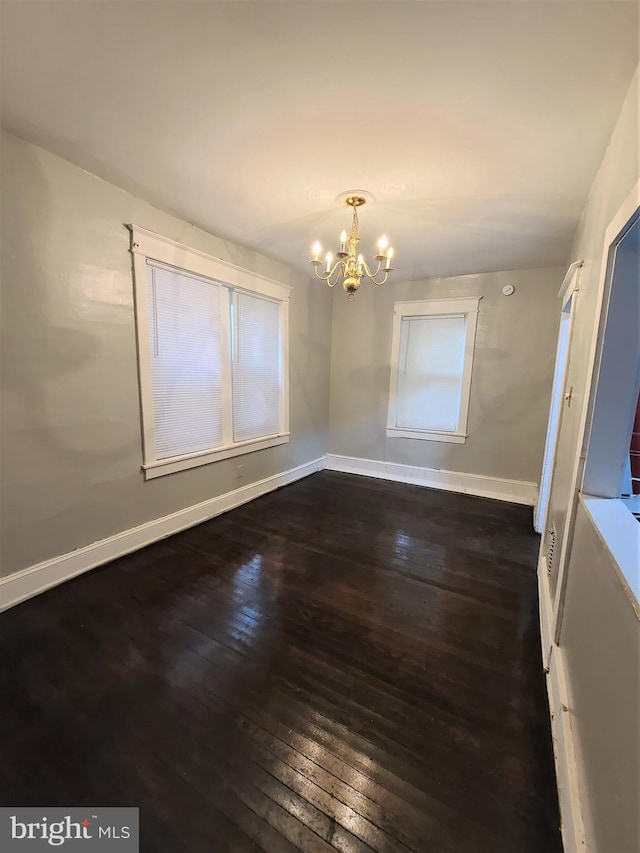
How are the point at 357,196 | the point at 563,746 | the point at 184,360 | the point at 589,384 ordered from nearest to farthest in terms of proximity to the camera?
the point at 563,746, the point at 589,384, the point at 357,196, the point at 184,360

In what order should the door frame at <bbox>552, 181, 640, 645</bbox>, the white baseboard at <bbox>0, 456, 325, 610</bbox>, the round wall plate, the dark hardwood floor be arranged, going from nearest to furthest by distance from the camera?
the dark hardwood floor
the door frame at <bbox>552, 181, 640, 645</bbox>
the white baseboard at <bbox>0, 456, 325, 610</bbox>
the round wall plate

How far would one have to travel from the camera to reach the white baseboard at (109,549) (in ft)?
6.72

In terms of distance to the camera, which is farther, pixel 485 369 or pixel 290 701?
pixel 485 369

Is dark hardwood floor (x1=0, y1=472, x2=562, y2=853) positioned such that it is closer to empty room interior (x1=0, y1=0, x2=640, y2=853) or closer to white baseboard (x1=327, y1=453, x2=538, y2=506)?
empty room interior (x1=0, y1=0, x2=640, y2=853)

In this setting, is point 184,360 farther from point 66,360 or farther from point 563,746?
point 563,746

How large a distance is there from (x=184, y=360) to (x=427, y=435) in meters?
2.97

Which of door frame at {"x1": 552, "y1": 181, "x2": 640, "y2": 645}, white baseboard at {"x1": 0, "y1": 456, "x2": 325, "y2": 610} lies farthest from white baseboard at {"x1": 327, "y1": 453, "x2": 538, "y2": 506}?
door frame at {"x1": 552, "y1": 181, "x2": 640, "y2": 645}

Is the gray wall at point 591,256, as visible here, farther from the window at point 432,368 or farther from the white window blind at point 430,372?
the white window blind at point 430,372

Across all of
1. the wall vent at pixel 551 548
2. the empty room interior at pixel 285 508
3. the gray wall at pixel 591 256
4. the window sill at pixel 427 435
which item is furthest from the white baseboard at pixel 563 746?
the window sill at pixel 427 435

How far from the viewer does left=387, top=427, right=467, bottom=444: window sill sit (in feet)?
13.7

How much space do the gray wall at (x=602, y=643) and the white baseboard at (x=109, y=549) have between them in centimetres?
272

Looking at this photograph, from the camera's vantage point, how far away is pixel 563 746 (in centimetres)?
123

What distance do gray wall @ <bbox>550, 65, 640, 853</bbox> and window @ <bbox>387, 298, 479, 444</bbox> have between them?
2.17m

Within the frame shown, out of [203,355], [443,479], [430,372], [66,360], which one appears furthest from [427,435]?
[66,360]
